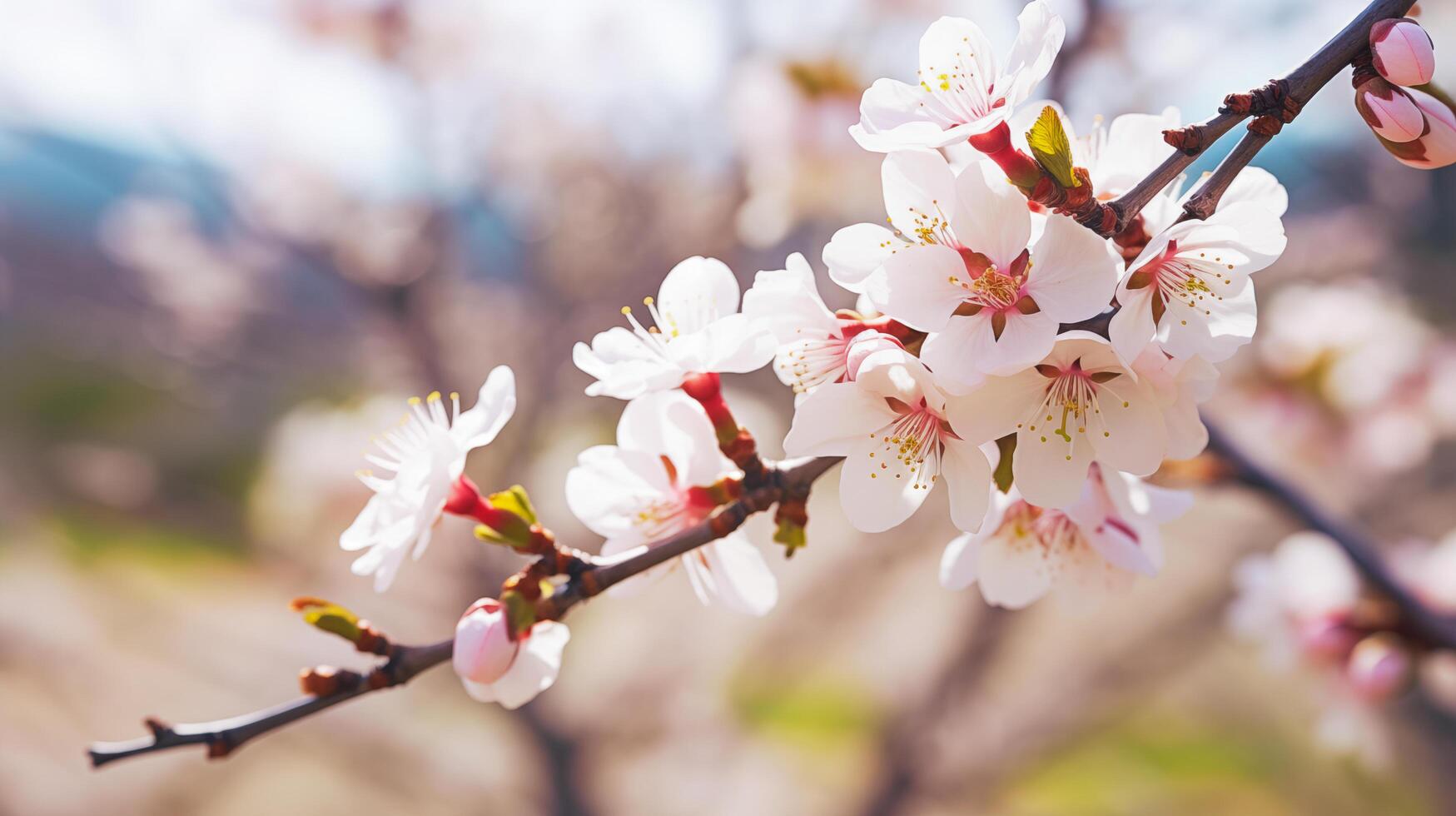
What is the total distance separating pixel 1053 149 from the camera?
12.6 inches

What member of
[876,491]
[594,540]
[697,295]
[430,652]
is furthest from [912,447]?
[594,540]

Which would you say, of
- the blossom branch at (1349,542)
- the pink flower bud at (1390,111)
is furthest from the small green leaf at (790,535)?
the blossom branch at (1349,542)

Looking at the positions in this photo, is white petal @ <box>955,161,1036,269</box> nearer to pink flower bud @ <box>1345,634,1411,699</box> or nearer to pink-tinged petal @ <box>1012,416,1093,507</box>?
pink-tinged petal @ <box>1012,416,1093,507</box>

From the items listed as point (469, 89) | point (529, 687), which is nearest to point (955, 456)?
point (529, 687)

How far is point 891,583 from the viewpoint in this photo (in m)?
2.83

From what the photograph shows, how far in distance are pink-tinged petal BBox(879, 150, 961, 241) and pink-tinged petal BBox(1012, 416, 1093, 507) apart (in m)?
0.10

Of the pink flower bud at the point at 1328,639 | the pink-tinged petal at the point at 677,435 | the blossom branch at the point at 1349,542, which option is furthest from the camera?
the pink flower bud at the point at 1328,639

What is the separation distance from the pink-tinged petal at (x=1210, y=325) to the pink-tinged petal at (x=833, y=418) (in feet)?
0.38

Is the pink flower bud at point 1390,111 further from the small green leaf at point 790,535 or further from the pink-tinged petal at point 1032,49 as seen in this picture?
the small green leaf at point 790,535

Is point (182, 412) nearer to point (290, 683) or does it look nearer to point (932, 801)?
point (290, 683)

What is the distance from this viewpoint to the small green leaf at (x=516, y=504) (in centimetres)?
40

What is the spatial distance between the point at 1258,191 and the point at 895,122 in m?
0.18

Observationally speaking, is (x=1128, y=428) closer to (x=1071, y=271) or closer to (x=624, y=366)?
(x=1071, y=271)

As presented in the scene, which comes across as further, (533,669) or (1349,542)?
(1349,542)
